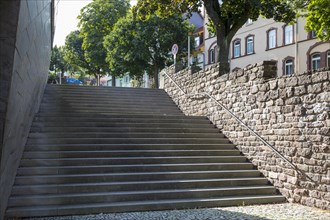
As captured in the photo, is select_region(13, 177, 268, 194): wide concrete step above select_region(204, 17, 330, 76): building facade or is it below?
below

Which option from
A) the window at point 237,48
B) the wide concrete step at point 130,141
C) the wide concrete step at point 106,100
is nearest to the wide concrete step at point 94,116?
the wide concrete step at point 130,141

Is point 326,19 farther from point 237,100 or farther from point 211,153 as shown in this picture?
point 211,153

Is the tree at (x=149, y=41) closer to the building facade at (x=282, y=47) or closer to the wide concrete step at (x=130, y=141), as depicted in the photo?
the building facade at (x=282, y=47)

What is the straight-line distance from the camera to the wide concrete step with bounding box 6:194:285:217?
5.69 meters

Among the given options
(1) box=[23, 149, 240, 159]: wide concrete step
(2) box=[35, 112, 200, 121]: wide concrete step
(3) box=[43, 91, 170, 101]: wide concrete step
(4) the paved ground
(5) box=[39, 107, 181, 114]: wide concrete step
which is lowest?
(4) the paved ground

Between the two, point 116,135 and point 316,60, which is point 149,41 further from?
point 116,135

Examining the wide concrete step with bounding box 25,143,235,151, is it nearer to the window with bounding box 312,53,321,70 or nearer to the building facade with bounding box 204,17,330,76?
the building facade with bounding box 204,17,330,76

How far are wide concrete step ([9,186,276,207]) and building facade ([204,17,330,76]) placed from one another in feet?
56.1

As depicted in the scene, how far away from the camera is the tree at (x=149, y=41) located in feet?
65.7

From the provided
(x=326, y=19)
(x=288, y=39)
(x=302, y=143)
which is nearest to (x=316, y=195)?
(x=302, y=143)

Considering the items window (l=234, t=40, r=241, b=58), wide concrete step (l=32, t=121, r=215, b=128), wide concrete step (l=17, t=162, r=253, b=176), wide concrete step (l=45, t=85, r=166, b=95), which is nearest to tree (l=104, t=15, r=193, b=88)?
wide concrete step (l=45, t=85, r=166, b=95)

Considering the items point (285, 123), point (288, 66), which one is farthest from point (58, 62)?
point (285, 123)

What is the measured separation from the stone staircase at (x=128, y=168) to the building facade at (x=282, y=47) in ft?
49.9

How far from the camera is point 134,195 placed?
6492 mm
